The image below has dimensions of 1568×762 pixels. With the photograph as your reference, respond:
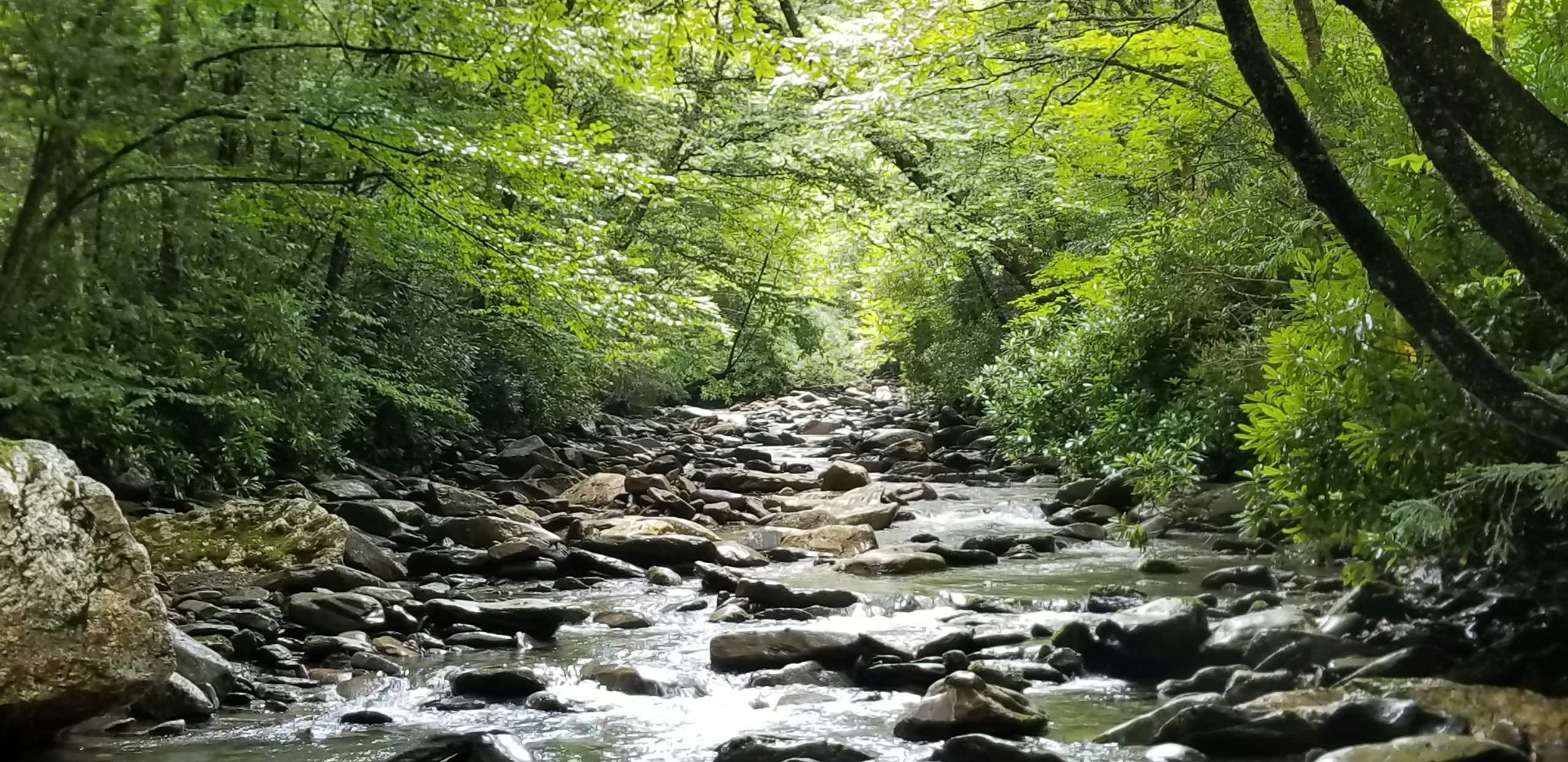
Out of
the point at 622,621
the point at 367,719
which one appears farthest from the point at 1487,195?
the point at 622,621

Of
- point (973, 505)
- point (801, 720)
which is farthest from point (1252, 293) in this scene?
point (801, 720)

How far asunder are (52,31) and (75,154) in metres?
1.20

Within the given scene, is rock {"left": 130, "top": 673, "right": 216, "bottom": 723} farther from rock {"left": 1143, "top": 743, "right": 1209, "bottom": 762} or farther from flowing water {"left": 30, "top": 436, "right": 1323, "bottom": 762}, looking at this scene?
rock {"left": 1143, "top": 743, "right": 1209, "bottom": 762}

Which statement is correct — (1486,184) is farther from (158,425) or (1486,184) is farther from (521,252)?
(158,425)

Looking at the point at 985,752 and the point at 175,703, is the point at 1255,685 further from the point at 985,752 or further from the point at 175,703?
the point at 175,703

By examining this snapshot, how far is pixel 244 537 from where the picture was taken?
8.39 meters

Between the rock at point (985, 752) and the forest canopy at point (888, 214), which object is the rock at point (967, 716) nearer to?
the rock at point (985, 752)

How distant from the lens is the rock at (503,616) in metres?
6.99

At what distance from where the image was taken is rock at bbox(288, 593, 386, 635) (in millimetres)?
6699

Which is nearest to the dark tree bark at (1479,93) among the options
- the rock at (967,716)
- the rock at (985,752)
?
the rock at (985,752)

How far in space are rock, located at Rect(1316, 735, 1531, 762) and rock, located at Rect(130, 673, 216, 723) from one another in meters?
4.79

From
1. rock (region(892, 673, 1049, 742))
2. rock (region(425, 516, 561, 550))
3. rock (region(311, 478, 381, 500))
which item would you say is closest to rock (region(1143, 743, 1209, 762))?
rock (region(892, 673, 1049, 742))

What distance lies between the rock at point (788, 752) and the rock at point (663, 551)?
5.06 meters

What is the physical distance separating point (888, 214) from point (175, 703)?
12.8 metres
